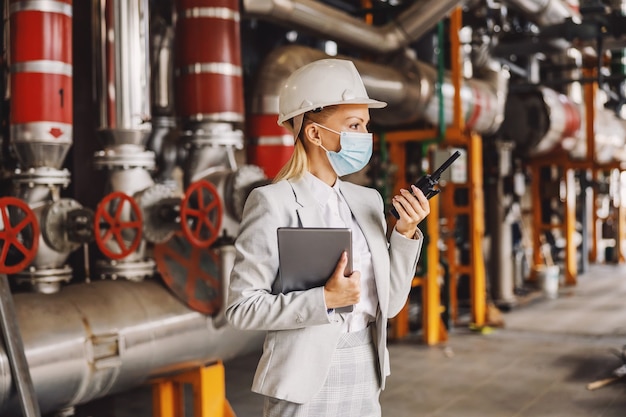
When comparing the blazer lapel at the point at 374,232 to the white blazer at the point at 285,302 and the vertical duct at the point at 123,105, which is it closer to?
the white blazer at the point at 285,302

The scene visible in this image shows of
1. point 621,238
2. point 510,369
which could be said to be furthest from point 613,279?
point 510,369

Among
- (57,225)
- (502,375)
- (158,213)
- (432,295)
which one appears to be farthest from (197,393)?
(432,295)

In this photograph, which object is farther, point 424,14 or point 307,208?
point 424,14

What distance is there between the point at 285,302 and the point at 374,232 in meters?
0.30

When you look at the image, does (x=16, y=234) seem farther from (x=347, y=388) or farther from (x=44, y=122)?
(x=347, y=388)

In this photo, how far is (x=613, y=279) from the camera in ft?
35.2

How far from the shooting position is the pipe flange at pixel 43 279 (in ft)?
9.75

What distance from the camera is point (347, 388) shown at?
5.34 ft

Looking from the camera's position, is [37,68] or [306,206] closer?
[306,206]

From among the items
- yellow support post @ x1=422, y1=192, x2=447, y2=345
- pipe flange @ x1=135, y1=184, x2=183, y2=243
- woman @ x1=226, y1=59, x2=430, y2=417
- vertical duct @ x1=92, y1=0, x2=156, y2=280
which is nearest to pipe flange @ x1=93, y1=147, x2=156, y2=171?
vertical duct @ x1=92, y1=0, x2=156, y2=280

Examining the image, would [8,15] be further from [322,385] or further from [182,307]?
[322,385]

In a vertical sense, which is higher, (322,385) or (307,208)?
(307,208)

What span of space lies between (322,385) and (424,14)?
14.3 ft

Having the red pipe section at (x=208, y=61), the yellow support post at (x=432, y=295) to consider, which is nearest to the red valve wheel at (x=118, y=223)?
the red pipe section at (x=208, y=61)
